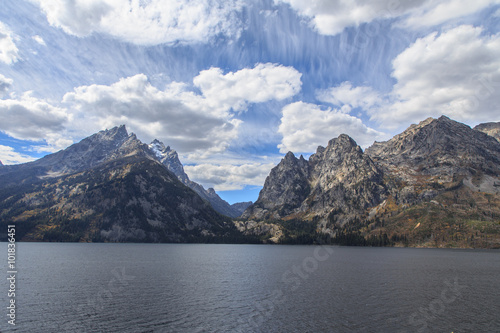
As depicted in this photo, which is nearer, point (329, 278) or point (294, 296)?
point (294, 296)

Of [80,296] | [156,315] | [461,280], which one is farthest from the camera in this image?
[461,280]

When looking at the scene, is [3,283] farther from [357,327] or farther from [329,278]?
[329,278]

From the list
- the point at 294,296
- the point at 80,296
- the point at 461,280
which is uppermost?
the point at 80,296

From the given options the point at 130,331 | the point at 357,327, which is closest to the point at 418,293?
the point at 357,327

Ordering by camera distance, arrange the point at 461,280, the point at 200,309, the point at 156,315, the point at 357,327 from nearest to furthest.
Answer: the point at 357,327 → the point at 156,315 → the point at 200,309 → the point at 461,280

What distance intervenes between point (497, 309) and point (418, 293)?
18117 mm

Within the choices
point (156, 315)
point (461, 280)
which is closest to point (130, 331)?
point (156, 315)

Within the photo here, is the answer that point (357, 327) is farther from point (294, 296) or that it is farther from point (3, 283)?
point (3, 283)

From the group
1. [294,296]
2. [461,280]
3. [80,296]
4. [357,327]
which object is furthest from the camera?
[461,280]

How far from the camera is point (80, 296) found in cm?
6650

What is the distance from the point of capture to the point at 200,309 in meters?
58.5

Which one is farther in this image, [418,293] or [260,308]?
[418,293]

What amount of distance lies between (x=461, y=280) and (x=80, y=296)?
398ft

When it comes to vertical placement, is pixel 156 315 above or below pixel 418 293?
above
